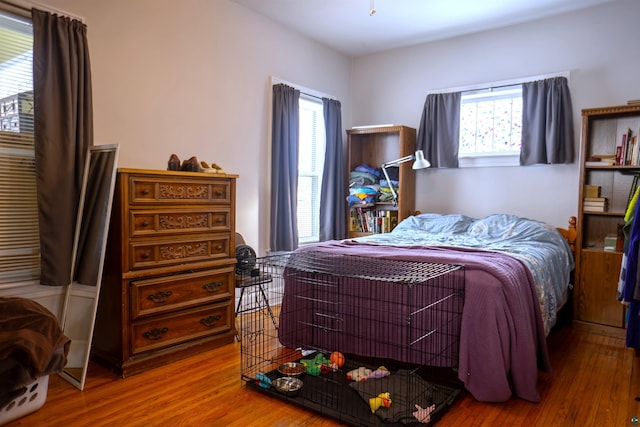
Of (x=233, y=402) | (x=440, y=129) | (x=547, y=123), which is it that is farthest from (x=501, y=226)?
(x=233, y=402)

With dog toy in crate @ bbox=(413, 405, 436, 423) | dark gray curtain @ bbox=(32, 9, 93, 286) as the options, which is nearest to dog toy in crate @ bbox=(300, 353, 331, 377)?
dog toy in crate @ bbox=(413, 405, 436, 423)

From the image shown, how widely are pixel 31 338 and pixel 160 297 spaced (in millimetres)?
834

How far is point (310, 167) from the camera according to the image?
16.0 ft

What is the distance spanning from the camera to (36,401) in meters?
2.12

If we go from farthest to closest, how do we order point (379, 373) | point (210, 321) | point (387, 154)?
1. point (387, 154)
2. point (210, 321)
3. point (379, 373)

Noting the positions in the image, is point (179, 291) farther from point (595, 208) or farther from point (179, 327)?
point (595, 208)


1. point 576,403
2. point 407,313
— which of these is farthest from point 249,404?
point 576,403

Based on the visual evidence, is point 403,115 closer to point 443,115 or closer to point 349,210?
point 443,115

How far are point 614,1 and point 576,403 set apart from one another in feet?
11.3

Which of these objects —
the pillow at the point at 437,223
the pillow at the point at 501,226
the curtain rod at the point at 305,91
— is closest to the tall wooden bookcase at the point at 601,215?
the pillow at the point at 501,226

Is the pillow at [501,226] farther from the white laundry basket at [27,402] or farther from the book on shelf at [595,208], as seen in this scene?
the white laundry basket at [27,402]

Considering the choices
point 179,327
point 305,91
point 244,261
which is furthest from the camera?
point 305,91

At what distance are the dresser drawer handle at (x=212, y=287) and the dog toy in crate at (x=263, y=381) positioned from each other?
31.0 inches

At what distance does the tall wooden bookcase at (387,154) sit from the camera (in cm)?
471
